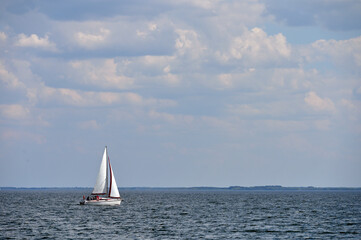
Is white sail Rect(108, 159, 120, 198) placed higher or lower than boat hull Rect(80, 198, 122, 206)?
higher

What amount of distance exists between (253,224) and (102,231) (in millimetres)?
22140

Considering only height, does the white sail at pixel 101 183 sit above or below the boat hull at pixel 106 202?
above

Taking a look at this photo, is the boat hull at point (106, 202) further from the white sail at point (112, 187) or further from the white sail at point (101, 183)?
the white sail at point (101, 183)

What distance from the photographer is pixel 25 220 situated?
79.1 metres

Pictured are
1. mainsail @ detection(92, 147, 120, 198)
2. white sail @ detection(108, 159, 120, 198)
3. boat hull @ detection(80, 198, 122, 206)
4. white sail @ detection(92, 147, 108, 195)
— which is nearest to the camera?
boat hull @ detection(80, 198, 122, 206)

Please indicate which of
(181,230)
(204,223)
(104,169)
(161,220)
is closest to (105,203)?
(104,169)

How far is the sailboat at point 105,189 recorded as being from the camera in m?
112

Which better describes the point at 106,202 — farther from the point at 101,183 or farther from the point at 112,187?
the point at 101,183

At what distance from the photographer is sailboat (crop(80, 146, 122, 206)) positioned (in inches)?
4390

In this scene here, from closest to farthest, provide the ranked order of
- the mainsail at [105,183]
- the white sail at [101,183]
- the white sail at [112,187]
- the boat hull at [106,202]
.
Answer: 1. the boat hull at [106,202]
2. the white sail at [112,187]
3. the mainsail at [105,183]
4. the white sail at [101,183]

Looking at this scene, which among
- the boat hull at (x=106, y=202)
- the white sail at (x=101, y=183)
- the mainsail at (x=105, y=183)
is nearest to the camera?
the boat hull at (x=106, y=202)

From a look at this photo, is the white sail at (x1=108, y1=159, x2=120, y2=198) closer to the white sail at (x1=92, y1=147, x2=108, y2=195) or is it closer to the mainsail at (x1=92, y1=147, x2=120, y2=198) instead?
the mainsail at (x1=92, y1=147, x2=120, y2=198)

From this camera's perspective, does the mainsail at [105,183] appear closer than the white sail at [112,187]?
No

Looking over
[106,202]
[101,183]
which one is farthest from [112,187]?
[101,183]
